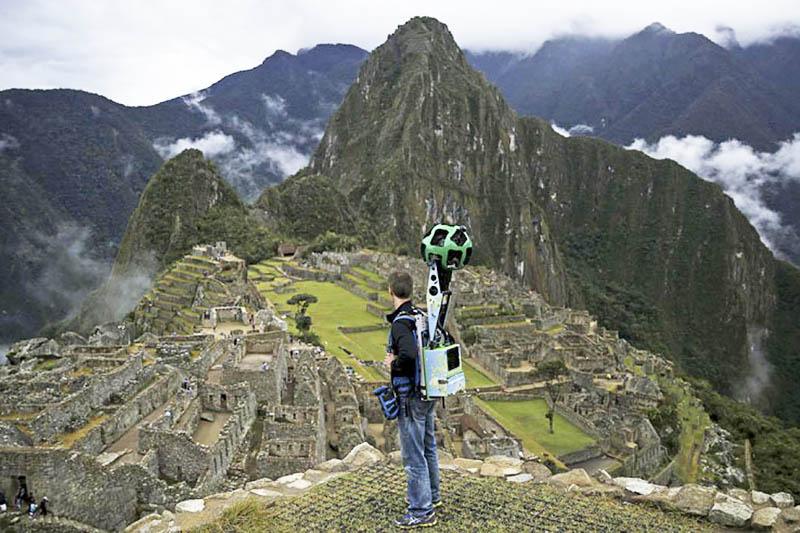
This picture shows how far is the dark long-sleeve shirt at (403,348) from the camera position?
5.88 meters

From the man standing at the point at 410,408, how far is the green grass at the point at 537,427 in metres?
19.4

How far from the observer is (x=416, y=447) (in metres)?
6.16

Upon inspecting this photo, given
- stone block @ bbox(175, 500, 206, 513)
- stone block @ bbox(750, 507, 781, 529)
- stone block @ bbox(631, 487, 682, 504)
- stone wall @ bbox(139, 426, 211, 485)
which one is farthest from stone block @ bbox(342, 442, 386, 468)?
stone block @ bbox(750, 507, 781, 529)

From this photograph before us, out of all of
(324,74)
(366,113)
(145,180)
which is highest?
(324,74)

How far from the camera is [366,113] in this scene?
165625mm

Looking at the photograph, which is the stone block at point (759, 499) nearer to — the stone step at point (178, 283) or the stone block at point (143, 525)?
the stone block at point (143, 525)

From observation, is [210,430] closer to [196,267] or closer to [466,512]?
[466,512]

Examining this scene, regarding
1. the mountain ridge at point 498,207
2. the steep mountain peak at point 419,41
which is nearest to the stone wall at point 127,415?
the mountain ridge at point 498,207

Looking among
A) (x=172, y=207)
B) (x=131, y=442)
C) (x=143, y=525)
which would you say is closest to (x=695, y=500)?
(x=143, y=525)

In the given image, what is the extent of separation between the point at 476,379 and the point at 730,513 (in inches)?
1115

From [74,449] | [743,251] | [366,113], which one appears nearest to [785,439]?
[74,449]

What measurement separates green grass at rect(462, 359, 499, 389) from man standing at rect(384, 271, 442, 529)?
87.0 feet

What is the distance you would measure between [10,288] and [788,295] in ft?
581

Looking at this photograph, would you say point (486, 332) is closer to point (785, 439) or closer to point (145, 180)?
point (785, 439)
